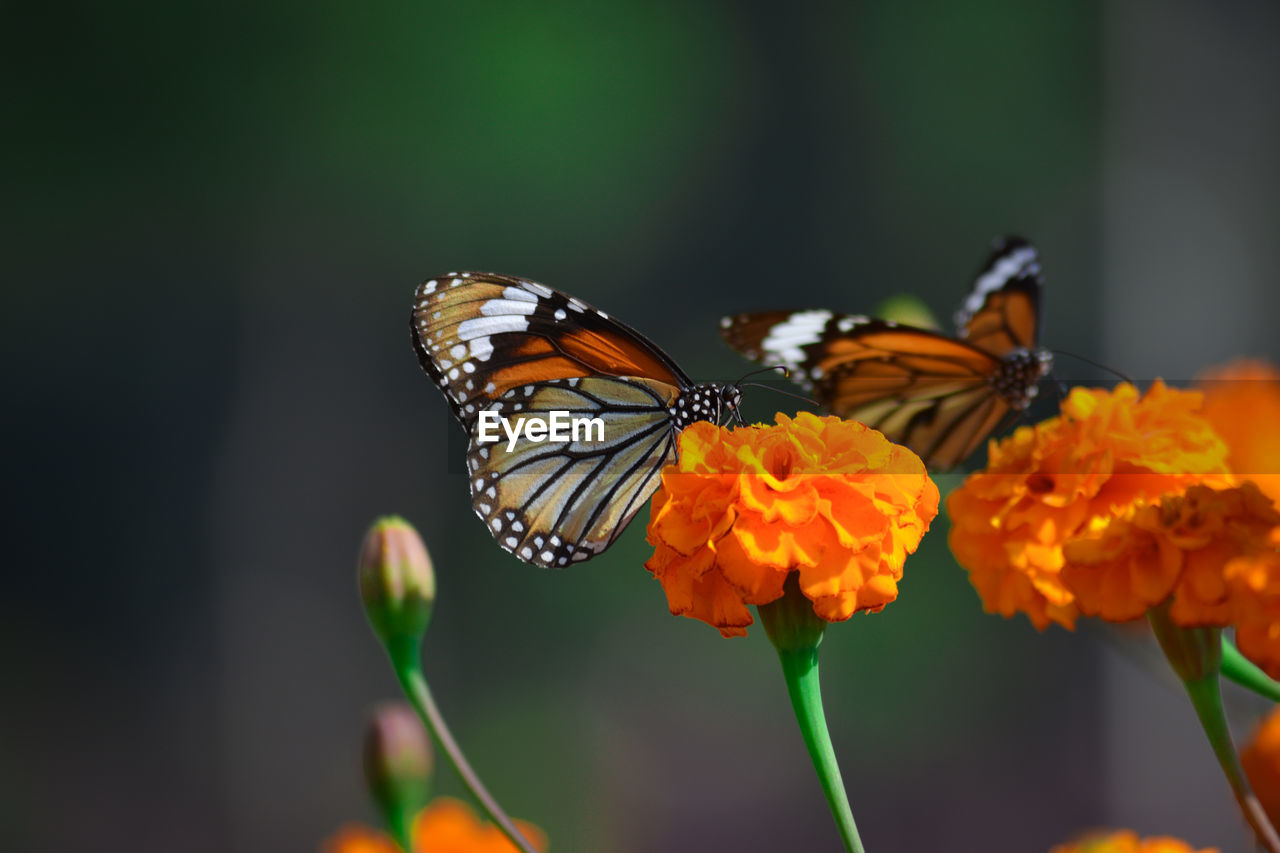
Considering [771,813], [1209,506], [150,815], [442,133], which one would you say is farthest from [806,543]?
[442,133]

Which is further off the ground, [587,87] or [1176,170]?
[587,87]

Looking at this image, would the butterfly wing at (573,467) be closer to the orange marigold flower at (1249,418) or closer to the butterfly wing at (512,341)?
the butterfly wing at (512,341)

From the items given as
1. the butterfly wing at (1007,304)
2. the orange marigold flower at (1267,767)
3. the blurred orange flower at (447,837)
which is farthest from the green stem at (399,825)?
the butterfly wing at (1007,304)

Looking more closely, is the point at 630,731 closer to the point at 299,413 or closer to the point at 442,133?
the point at 299,413

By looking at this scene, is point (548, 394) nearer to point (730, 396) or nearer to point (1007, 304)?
point (730, 396)

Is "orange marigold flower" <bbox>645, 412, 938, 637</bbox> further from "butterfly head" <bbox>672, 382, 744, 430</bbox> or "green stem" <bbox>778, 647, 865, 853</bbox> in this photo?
"butterfly head" <bbox>672, 382, 744, 430</bbox>
